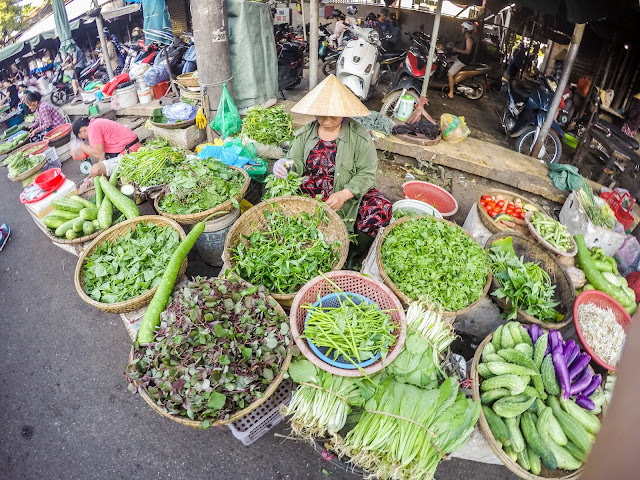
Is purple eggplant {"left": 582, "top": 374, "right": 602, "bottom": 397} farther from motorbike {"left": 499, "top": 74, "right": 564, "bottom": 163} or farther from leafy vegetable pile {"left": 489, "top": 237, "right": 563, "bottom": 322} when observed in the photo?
motorbike {"left": 499, "top": 74, "right": 564, "bottom": 163}

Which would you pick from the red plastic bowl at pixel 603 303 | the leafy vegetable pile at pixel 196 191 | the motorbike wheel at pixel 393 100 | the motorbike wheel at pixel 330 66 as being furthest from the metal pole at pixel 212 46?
the red plastic bowl at pixel 603 303

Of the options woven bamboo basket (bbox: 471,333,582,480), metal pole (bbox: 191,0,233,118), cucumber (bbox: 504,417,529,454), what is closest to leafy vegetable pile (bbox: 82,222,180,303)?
woven bamboo basket (bbox: 471,333,582,480)

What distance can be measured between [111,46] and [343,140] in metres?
13.6

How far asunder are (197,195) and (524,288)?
10.5ft

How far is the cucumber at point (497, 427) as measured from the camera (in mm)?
2180

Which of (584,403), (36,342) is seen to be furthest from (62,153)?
(584,403)

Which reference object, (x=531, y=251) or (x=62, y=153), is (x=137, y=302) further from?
(x=62, y=153)

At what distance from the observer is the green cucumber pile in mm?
2141

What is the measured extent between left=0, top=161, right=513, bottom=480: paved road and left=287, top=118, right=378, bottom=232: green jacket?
224cm

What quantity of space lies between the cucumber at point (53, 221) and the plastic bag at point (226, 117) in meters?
2.77

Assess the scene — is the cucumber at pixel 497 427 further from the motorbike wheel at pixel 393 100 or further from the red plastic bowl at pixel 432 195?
the motorbike wheel at pixel 393 100

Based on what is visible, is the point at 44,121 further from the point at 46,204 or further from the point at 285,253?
the point at 285,253

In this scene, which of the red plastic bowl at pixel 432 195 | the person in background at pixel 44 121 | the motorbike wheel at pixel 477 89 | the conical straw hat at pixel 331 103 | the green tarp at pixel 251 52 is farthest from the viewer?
the motorbike wheel at pixel 477 89

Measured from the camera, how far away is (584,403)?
2.32 meters
